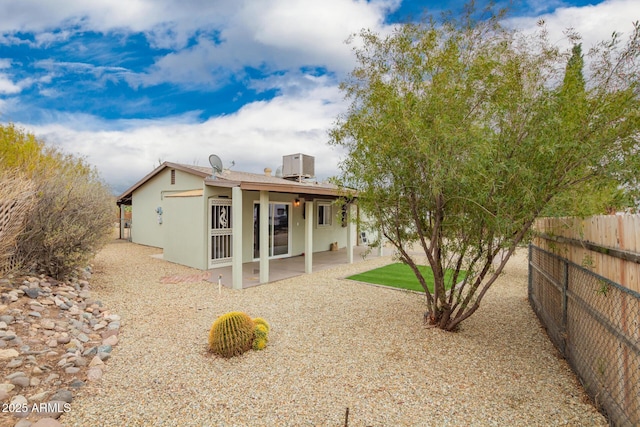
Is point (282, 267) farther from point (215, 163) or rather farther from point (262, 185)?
point (215, 163)

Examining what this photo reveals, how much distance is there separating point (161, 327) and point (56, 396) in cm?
226

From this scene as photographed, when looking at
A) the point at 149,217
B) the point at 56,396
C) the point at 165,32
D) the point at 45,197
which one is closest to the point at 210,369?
the point at 56,396

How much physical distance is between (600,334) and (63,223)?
9269mm

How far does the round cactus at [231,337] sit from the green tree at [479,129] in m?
2.65

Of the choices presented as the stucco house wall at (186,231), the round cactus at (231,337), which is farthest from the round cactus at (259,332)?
the stucco house wall at (186,231)

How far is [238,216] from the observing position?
27.2 feet

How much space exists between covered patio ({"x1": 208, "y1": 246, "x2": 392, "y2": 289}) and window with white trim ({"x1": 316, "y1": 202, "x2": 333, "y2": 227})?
1362mm

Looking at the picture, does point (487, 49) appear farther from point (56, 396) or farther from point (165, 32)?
point (165, 32)

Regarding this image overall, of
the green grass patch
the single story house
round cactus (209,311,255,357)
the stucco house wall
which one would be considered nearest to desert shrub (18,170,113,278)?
the stucco house wall

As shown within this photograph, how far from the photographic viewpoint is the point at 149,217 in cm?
1638

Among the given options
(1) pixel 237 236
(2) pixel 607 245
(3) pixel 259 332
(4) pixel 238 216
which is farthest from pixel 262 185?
(2) pixel 607 245

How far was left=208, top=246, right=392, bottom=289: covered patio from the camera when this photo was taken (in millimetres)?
9203

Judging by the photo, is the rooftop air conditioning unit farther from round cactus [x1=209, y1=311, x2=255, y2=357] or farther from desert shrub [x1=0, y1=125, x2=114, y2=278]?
round cactus [x1=209, y1=311, x2=255, y2=357]

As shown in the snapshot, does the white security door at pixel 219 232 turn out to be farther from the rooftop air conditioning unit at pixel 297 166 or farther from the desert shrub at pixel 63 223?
the rooftop air conditioning unit at pixel 297 166
